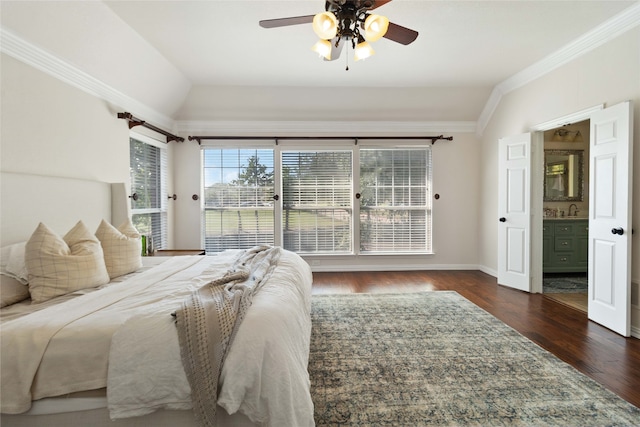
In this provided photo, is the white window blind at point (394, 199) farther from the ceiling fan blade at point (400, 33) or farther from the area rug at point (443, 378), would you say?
the ceiling fan blade at point (400, 33)

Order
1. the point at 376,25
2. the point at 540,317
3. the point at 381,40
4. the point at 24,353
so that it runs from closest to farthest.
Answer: the point at 24,353
the point at 376,25
the point at 540,317
the point at 381,40

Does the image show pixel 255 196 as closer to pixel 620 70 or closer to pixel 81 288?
pixel 81 288

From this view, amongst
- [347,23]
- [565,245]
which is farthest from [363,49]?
[565,245]

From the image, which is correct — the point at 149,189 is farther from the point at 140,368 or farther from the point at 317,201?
the point at 140,368

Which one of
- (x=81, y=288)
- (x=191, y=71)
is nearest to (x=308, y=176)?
(x=191, y=71)

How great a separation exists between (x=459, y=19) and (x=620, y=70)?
160 cm

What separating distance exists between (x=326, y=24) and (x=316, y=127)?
3084 mm

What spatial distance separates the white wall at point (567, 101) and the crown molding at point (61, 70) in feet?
16.7

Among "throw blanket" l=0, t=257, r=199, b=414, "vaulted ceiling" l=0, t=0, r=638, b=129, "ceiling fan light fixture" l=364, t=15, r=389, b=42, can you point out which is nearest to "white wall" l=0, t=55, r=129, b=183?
"vaulted ceiling" l=0, t=0, r=638, b=129

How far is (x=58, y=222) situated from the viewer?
8.27ft

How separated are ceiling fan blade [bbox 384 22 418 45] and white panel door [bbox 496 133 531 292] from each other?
261 centimetres

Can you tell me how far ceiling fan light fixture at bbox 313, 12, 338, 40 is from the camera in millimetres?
2045

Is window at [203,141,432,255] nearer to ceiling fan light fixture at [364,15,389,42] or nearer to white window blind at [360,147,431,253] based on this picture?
white window blind at [360,147,431,253]

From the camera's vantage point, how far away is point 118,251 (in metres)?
2.34
